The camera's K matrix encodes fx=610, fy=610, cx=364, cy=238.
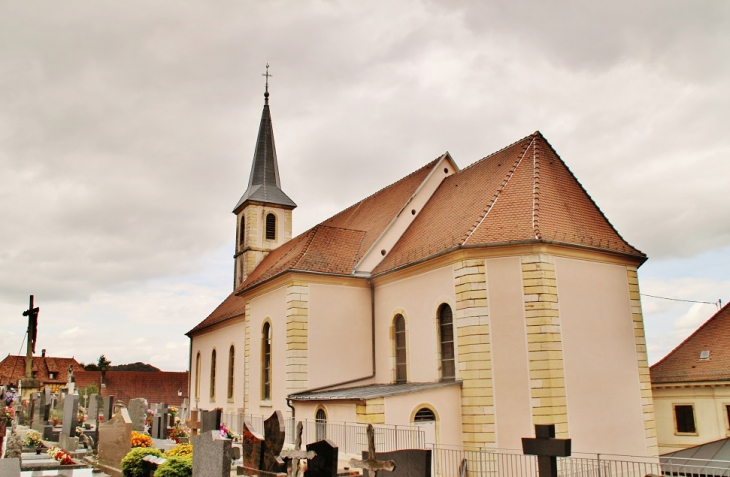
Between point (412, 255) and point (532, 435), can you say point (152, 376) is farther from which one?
point (532, 435)

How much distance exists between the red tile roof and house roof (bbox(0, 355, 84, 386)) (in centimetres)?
375

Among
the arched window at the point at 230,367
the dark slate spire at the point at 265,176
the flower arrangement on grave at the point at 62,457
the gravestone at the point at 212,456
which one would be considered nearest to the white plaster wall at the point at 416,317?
the flower arrangement on grave at the point at 62,457

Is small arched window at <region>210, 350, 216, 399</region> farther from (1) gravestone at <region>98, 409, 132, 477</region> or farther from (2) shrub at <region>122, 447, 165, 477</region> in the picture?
(2) shrub at <region>122, 447, 165, 477</region>

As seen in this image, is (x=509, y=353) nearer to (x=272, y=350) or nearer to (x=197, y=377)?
(x=272, y=350)

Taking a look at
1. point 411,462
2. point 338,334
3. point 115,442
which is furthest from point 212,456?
point 338,334

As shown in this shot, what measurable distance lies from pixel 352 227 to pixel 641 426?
12912 millimetres

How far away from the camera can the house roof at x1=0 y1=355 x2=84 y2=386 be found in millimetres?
55766

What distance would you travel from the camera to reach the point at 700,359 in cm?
2294

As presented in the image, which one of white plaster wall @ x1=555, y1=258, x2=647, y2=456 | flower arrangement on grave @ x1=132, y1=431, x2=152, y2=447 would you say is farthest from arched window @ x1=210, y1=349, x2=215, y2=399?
white plaster wall @ x1=555, y1=258, x2=647, y2=456

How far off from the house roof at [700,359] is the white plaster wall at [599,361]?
7510mm

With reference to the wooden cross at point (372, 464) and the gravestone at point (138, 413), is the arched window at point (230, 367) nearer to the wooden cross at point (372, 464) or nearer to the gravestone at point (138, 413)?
the gravestone at point (138, 413)

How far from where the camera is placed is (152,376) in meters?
54.2

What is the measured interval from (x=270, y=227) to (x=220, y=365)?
326 inches

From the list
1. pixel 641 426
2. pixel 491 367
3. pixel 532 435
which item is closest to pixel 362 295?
pixel 491 367
